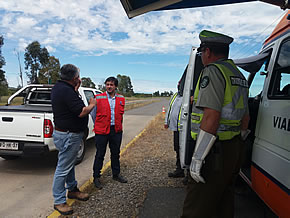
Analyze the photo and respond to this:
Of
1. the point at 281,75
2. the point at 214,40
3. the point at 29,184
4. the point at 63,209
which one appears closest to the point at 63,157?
the point at 63,209

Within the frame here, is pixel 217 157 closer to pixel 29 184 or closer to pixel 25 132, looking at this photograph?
pixel 29 184

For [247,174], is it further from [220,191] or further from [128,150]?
[128,150]

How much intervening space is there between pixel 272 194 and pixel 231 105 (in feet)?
3.06

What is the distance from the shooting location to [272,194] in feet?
6.75

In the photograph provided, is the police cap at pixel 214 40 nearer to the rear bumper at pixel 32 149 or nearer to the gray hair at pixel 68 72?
the gray hair at pixel 68 72

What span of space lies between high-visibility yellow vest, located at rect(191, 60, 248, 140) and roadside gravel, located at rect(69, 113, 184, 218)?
1.79 m

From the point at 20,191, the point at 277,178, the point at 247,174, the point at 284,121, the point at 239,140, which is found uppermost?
the point at 284,121

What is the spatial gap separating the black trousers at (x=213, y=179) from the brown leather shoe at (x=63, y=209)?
172 cm

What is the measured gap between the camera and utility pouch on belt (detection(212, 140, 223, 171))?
6.19ft

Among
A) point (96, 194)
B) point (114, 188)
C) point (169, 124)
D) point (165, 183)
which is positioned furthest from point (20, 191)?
point (169, 124)

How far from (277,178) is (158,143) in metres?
5.32

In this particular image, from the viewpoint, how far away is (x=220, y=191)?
202 centimetres

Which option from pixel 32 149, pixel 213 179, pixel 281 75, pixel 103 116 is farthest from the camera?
pixel 32 149

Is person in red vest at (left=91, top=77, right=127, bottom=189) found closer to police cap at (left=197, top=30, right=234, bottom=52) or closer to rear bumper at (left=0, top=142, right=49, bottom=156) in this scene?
rear bumper at (left=0, top=142, right=49, bottom=156)
